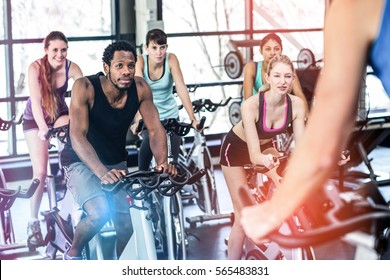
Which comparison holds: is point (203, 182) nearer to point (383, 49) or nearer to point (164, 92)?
point (164, 92)

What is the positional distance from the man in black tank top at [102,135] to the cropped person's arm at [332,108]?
1451mm

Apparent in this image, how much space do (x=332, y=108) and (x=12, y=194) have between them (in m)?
1.89

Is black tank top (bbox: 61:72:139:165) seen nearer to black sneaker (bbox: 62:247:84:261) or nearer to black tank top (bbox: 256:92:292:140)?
black sneaker (bbox: 62:247:84:261)

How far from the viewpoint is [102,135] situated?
8.49 ft

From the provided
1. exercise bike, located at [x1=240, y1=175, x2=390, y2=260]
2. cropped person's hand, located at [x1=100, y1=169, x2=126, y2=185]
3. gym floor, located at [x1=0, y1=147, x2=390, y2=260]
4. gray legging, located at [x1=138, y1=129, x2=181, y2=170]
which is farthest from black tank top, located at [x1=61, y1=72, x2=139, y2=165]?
exercise bike, located at [x1=240, y1=175, x2=390, y2=260]

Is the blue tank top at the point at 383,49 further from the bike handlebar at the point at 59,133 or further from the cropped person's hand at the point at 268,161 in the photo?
the bike handlebar at the point at 59,133

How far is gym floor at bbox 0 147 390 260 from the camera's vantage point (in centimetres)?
271

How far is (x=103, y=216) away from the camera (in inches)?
99.0

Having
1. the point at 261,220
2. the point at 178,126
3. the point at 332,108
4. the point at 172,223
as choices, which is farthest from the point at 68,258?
the point at 332,108

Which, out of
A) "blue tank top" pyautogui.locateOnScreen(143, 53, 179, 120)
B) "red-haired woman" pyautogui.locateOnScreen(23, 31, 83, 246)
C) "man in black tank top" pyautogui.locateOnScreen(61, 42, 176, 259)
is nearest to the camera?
"man in black tank top" pyautogui.locateOnScreen(61, 42, 176, 259)

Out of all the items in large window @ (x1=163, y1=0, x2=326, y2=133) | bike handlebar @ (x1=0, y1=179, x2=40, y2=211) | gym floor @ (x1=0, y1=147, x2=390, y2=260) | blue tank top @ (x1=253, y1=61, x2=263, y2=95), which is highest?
large window @ (x1=163, y1=0, x2=326, y2=133)

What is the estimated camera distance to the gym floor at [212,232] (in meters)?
2.71

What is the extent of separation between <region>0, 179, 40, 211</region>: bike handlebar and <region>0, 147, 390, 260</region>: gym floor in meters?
0.07

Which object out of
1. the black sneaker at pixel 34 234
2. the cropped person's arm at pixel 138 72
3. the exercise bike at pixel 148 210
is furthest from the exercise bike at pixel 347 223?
the black sneaker at pixel 34 234
